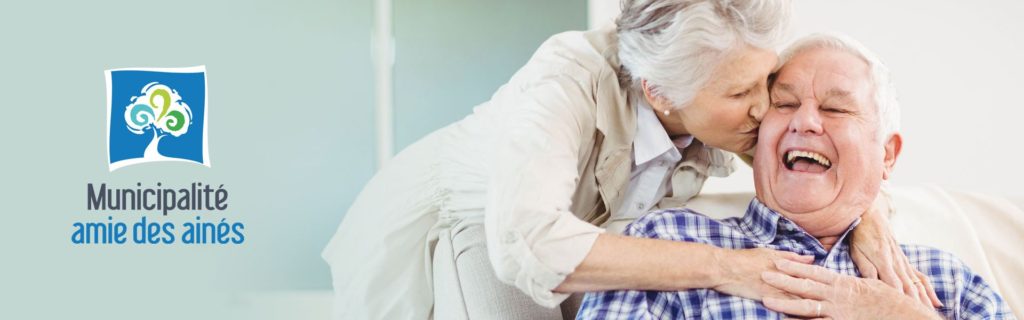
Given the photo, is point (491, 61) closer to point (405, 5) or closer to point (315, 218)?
point (405, 5)

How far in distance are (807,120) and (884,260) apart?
0.25 meters

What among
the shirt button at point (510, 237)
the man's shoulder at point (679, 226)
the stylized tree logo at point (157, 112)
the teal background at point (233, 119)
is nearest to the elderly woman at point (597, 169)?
the shirt button at point (510, 237)

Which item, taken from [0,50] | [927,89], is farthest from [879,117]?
[0,50]

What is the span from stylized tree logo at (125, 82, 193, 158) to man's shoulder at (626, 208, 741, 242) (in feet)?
6.60

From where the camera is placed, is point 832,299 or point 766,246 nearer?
point 832,299

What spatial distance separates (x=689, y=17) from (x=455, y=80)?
108 inches

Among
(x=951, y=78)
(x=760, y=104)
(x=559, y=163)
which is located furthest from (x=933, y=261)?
(x=951, y=78)

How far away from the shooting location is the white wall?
3.96 meters

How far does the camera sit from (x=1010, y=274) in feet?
6.49

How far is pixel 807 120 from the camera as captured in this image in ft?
5.49

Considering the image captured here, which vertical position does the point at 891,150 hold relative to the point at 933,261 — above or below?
above

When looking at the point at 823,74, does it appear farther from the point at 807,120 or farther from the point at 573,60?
the point at 573,60

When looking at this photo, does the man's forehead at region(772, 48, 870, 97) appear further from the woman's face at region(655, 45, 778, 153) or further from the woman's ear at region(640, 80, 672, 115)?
the woman's ear at region(640, 80, 672, 115)

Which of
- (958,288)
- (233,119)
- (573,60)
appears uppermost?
(573,60)
